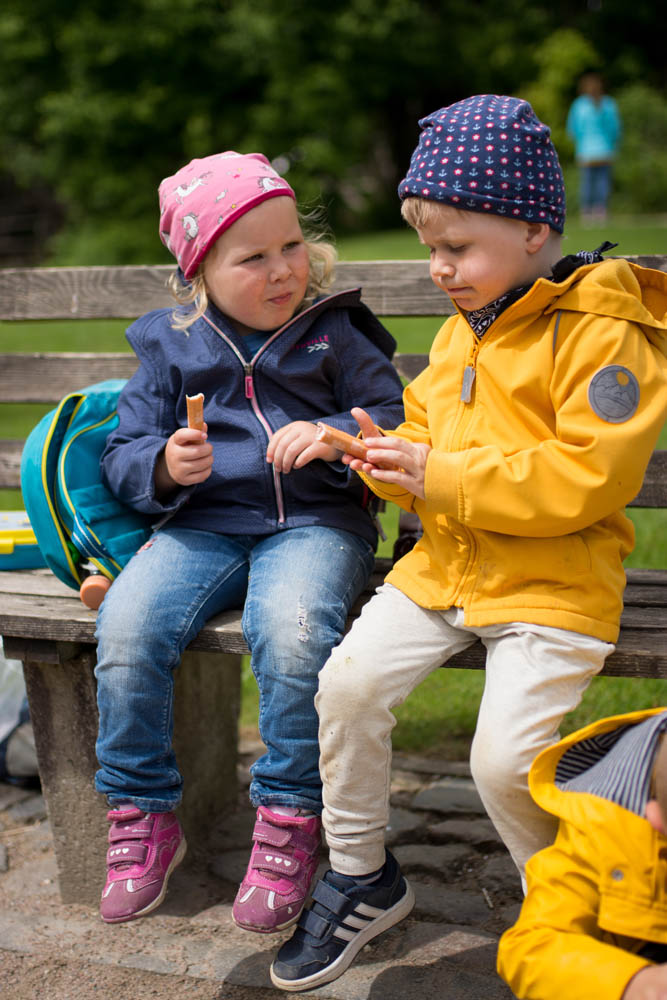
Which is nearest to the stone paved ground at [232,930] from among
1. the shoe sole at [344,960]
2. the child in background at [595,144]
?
the shoe sole at [344,960]

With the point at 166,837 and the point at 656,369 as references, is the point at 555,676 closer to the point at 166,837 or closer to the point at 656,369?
the point at 656,369

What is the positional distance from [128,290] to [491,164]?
1613 millimetres

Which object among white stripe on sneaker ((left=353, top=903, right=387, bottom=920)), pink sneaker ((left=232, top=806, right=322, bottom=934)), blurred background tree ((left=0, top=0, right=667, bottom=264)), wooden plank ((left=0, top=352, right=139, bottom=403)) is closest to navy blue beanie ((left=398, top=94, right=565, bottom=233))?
pink sneaker ((left=232, top=806, right=322, bottom=934))

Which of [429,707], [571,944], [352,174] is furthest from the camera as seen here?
[352,174]

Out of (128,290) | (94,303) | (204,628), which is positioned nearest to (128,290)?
(128,290)

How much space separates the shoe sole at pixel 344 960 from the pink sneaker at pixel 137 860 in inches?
11.8

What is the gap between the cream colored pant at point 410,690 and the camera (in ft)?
6.62

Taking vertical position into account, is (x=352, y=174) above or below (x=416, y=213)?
below

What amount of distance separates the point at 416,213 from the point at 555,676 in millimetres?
943

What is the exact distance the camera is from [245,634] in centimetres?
237

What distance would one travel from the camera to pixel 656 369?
2068mm

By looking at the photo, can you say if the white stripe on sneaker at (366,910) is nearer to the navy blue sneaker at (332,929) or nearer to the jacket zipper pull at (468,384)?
the navy blue sneaker at (332,929)

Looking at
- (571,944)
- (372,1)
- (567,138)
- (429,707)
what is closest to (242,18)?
(372,1)

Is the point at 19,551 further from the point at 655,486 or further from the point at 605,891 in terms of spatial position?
the point at 605,891
